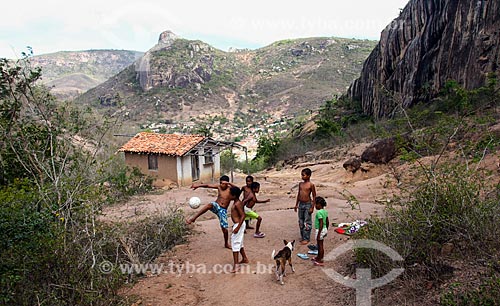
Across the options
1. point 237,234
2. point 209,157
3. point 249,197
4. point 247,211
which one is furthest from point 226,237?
point 209,157

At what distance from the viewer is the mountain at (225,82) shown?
6142cm

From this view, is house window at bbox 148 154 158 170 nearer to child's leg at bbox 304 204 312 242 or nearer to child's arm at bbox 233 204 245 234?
child's leg at bbox 304 204 312 242

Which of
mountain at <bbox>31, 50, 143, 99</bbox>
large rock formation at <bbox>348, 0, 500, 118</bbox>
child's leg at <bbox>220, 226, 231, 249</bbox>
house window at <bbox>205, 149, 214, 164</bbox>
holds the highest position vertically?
mountain at <bbox>31, 50, 143, 99</bbox>

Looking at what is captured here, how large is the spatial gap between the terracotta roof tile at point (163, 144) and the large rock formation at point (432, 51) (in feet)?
31.7

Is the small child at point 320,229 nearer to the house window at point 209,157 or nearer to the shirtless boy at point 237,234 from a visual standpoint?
the shirtless boy at point 237,234

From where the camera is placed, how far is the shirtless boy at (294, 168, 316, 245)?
274 inches

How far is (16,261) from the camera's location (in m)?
4.28

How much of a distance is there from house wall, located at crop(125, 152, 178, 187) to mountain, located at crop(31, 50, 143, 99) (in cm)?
7636

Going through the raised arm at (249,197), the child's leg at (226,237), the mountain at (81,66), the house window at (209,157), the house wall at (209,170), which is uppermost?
the mountain at (81,66)

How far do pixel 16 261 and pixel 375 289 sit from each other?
13.4ft

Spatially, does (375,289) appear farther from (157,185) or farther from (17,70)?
(157,185)

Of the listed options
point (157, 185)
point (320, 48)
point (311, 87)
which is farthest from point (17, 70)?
point (320, 48)

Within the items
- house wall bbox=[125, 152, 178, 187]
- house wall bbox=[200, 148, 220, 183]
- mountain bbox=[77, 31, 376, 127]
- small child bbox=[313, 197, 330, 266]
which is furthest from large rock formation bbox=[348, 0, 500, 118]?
mountain bbox=[77, 31, 376, 127]

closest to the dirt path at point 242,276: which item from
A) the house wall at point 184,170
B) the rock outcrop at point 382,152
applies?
the rock outcrop at point 382,152
